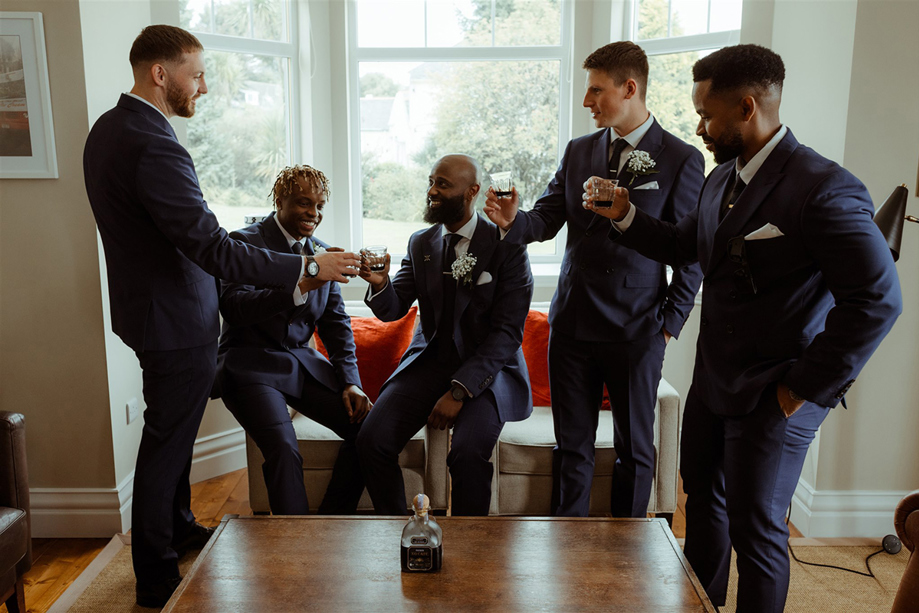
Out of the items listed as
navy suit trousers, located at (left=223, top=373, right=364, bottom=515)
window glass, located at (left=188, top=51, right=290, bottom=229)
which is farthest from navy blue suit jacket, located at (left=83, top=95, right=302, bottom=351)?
window glass, located at (left=188, top=51, right=290, bottom=229)

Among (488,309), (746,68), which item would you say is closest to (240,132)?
(488,309)

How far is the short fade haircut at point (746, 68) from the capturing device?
67.1 inches

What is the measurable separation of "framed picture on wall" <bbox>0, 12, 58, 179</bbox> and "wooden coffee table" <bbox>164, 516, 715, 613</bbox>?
1543 millimetres

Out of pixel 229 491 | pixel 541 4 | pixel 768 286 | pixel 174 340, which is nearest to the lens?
pixel 768 286

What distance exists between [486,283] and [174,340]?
3.44ft

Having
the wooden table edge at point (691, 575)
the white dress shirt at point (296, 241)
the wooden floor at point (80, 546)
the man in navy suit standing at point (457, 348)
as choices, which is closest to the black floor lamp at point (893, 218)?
the wooden table edge at point (691, 575)

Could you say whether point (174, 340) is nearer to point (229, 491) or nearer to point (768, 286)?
point (229, 491)

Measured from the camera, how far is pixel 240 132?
3406 millimetres

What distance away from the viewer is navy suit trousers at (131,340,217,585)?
2176 millimetres

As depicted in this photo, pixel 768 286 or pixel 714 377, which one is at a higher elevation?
pixel 768 286

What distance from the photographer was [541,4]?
3.59m

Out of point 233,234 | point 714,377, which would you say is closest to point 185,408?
point 233,234

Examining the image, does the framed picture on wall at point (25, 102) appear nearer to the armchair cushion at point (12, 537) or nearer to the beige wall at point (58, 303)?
the beige wall at point (58, 303)

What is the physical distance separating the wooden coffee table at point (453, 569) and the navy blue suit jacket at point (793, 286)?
1.52 feet
